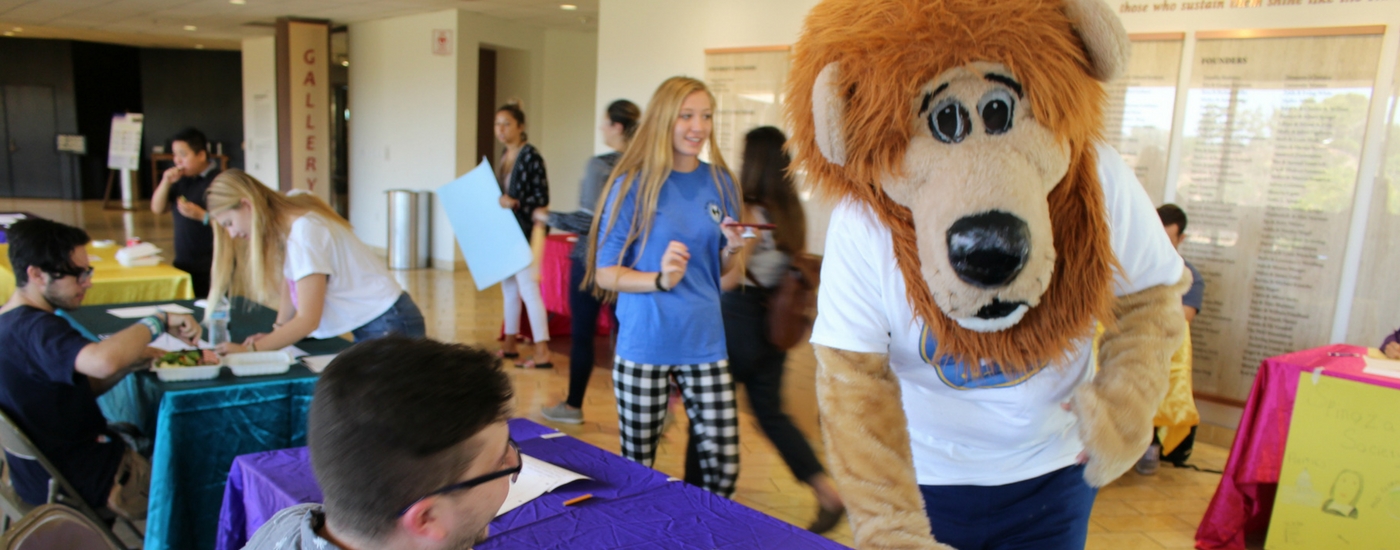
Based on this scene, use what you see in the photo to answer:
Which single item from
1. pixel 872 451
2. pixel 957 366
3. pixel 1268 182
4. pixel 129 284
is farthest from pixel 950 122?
pixel 129 284

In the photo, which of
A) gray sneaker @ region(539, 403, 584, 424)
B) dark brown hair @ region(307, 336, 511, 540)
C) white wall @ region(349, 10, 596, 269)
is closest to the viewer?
dark brown hair @ region(307, 336, 511, 540)

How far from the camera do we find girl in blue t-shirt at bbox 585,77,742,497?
235 cm

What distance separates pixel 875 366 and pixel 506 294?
13.5ft

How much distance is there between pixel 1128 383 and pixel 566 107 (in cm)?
894

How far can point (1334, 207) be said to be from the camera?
3727 millimetres

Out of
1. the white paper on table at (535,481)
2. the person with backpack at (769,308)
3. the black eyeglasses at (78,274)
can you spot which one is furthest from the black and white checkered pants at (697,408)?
the black eyeglasses at (78,274)

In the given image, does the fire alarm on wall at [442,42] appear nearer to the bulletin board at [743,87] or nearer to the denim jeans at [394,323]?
the bulletin board at [743,87]

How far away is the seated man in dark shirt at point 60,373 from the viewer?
7.45 feet

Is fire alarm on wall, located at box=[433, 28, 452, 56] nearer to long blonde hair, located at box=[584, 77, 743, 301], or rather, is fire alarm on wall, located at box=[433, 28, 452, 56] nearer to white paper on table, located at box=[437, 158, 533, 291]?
white paper on table, located at box=[437, 158, 533, 291]

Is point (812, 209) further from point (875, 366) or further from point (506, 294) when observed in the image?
point (875, 366)

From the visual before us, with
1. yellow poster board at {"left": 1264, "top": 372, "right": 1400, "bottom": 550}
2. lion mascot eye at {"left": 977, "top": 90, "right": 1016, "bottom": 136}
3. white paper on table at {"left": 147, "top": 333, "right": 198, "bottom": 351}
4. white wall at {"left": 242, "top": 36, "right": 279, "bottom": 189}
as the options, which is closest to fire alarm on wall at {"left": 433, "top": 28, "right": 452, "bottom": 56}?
white wall at {"left": 242, "top": 36, "right": 279, "bottom": 189}

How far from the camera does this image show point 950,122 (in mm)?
1057

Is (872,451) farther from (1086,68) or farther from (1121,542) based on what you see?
(1121,542)

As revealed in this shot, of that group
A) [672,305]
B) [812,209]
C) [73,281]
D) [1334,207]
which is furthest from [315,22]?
[1334,207]
